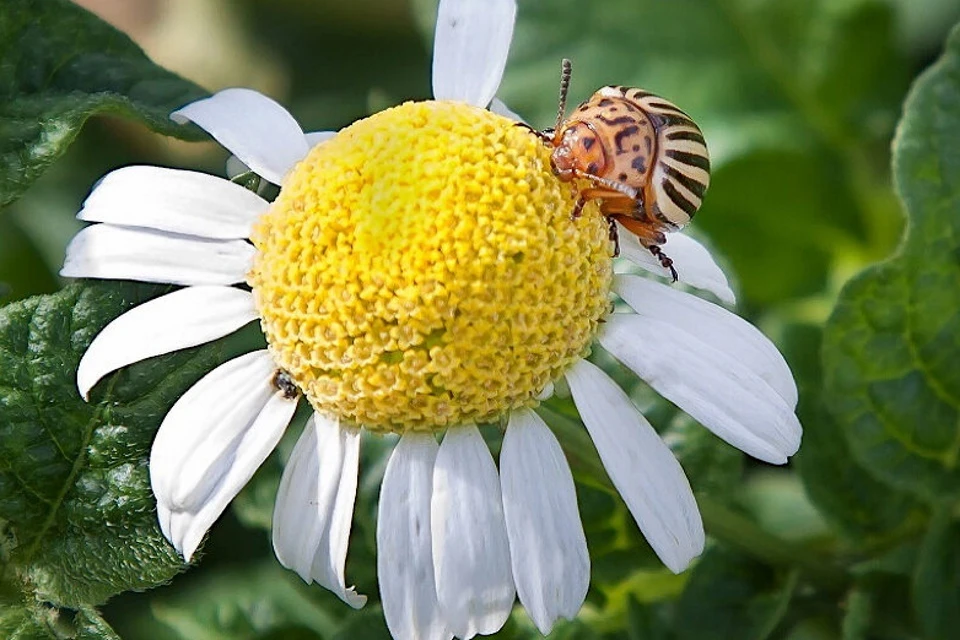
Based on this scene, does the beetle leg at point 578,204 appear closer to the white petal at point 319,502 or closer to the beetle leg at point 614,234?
the beetle leg at point 614,234

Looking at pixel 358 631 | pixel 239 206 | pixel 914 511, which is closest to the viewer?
pixel 239 206

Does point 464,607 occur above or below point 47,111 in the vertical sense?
below

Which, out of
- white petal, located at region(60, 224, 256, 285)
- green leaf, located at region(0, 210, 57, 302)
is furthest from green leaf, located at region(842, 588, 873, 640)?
green leaf, located at region(0, 210, 57, 302)

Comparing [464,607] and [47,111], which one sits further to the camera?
[47,111]

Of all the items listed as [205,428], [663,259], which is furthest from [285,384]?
[663,259]

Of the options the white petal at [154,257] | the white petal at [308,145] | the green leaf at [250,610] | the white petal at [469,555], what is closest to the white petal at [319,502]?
the white petal at [469,555]

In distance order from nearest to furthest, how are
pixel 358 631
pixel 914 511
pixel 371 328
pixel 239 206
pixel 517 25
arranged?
pixel 371 328
pixel 239 206
pixel 358 631
pixel 914 511
pixel 517 25

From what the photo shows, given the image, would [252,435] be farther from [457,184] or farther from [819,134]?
[819,134]

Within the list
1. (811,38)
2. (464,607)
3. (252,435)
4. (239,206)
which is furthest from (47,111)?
(811,38)
